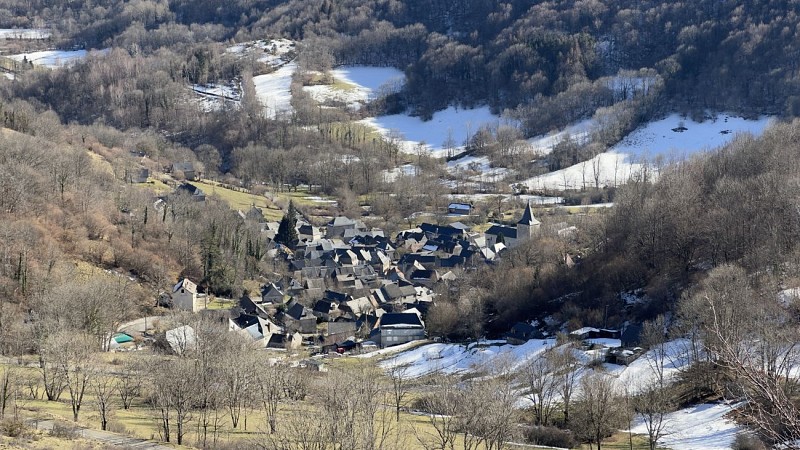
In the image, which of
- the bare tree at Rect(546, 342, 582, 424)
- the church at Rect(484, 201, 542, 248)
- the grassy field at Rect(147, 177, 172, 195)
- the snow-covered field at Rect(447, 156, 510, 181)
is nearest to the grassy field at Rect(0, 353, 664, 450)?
the bare tree at Rect(546, 342, 582, 424)

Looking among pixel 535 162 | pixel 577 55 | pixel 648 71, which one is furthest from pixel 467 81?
pixel 535 162

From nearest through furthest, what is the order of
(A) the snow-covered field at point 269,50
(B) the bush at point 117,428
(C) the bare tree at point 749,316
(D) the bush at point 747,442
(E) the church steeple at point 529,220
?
(B) the bush at point 117,428 < (D) the bush at point 747,442 < (C) the bare tree at point 749,316 < (E) the church steeple at point 529,220 < (A) the snow-covered field at point 269,50

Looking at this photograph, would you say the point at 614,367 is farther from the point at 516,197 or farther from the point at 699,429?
the point at 516,197

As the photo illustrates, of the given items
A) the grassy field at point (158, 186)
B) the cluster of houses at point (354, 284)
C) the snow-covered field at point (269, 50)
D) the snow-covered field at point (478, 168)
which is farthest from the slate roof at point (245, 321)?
the snow-covered field at point (269, 50)

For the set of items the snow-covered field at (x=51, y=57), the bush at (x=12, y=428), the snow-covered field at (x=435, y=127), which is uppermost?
the bush at (x=12, y=428)

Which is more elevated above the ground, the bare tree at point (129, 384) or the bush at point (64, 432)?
the bush at point (64, 432)

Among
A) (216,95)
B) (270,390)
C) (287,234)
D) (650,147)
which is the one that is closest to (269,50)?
(216,95)

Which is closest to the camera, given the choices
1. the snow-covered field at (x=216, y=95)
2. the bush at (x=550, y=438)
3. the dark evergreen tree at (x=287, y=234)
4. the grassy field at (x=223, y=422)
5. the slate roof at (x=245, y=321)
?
the grassy field at (x=223, y=422)

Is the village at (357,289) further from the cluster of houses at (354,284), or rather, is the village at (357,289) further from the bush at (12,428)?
the bush at (12,428)
